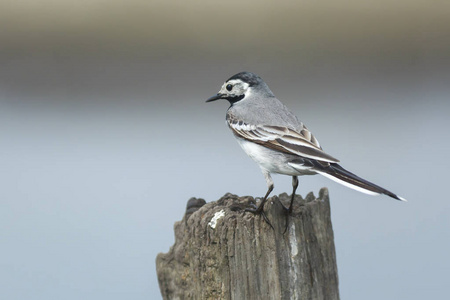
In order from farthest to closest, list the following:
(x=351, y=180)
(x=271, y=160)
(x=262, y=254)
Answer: (x=271, y=160), (x=351, y=180), (x=262, y=254)

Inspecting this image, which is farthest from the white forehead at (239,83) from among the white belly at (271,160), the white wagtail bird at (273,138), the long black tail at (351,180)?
the long black tail at (351,180)

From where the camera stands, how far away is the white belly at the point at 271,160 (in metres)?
3.97

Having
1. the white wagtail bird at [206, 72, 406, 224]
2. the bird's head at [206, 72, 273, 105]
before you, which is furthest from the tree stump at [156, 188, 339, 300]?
the bird's head at [206, 72, 273, 105]

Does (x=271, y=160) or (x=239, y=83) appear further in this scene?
(x=239, y=83)

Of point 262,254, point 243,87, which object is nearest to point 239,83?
point 243,87

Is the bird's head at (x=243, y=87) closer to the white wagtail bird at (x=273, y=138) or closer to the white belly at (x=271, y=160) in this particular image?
the white wagtail bird at (x=273, y=138)

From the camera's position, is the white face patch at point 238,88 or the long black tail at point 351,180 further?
the white face patch at point 238,88

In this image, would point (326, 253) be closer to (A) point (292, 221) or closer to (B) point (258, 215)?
(A) point (292, 221)

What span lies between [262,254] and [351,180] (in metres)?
0.80

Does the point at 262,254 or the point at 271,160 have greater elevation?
the point at 271,160

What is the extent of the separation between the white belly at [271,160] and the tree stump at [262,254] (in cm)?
42

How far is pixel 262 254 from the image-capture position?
3.21m

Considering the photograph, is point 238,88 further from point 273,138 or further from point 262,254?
point 262,254

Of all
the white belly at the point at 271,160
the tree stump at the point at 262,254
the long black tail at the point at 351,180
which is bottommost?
the tree stump at the point at 262,254
